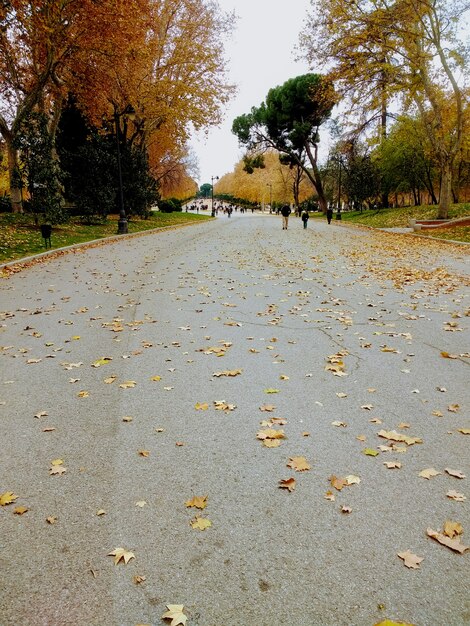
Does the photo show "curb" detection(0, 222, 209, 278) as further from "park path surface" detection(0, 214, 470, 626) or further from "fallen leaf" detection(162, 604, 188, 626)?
"fallen leaf" detection(162, 604, 188, 626)

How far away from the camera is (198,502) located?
2.74 m

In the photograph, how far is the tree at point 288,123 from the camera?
46844 mm

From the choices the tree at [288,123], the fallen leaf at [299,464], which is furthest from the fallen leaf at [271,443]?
the tree at [288,123]

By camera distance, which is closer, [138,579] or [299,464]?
[138,579]

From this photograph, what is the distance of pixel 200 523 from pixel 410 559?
1.12m

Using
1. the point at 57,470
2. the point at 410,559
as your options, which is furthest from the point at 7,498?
the point at 410,559

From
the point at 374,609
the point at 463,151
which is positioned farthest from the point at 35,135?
the point at 463,151

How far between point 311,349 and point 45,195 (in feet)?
60.9

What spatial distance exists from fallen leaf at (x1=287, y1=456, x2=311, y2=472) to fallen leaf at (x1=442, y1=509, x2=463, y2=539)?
89 centimetres

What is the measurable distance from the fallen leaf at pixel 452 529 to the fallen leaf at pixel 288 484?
879mm

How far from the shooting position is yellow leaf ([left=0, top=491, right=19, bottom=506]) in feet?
9.08

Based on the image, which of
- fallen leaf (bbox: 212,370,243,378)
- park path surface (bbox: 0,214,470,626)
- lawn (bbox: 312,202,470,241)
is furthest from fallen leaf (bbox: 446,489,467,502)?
lawn (bbox: 312,202,470,241)

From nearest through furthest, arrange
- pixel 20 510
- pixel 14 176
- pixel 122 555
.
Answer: pixel 122 555, pixel 20 510, pixel 14 176

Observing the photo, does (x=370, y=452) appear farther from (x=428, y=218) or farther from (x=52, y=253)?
(x=428, y=218)
